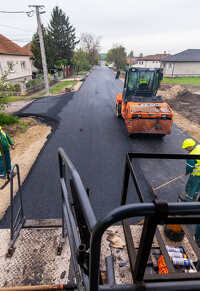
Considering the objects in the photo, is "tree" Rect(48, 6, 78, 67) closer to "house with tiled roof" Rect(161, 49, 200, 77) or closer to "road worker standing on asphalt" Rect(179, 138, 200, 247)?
"house with tiled roof" Rect(161, 49, 200, 77)

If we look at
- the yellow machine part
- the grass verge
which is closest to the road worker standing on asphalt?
the yellow machine part

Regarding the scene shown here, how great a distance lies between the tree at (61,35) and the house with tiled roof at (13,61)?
532 inches

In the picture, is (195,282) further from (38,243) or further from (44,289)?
(38,243)

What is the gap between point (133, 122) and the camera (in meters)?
7.89

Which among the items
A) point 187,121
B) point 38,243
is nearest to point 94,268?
point 38,243

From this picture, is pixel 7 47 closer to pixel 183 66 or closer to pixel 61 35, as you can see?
pixel 61 35

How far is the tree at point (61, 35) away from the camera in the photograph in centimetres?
3766

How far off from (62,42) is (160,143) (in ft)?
122

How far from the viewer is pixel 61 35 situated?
38.0 metres

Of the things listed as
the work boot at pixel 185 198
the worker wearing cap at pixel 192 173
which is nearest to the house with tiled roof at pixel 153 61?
the worker wearing cap at pixel 192 173

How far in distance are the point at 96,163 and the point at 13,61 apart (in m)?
22.2

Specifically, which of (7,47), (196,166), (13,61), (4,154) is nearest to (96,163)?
(4,154)

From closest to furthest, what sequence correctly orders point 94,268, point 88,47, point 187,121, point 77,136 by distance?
point 94,268 → point 77,136 → point 187,121 → point 88,47

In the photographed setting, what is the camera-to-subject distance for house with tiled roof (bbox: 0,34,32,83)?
20.8 m
